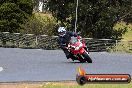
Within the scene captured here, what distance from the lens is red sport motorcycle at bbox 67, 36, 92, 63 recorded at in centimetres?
2069

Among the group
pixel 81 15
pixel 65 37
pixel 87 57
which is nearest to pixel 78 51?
pixel 87 57

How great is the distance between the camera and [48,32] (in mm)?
40719

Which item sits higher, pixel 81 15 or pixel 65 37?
pixel 65 37

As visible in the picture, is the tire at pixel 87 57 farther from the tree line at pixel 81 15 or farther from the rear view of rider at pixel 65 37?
the tree line at pixel 81 15

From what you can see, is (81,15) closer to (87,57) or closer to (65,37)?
(65,37)

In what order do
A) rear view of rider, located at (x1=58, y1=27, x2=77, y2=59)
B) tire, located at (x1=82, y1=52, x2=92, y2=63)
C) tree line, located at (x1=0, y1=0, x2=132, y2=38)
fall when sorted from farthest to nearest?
tree line, located at (x1=0, y1=0, x2=132, y2=38) < rear view of rider, located at (x1=58, y1=27, x2=77, y2=59) < tire, located at (x1=82, y1=52, x2=92, y2=63)

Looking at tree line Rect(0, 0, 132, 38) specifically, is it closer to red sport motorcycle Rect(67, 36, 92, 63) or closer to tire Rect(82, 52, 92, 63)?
red sport motorcycle Rect(67, 36, 92, 63)

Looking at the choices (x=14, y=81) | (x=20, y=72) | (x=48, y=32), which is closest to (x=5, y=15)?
(x=48, y=32)

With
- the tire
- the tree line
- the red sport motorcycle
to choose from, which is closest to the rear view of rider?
the red sport motorcycle

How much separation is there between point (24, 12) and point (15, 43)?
34.7ft

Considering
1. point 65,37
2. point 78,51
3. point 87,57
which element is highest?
point 65,37

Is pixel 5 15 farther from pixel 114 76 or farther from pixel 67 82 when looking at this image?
pixel 114 76

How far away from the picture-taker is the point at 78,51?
20.9m

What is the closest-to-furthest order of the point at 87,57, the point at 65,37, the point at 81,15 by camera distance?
1. the point at 87,57
2. the point at 65,37
3. the point at 81,15
